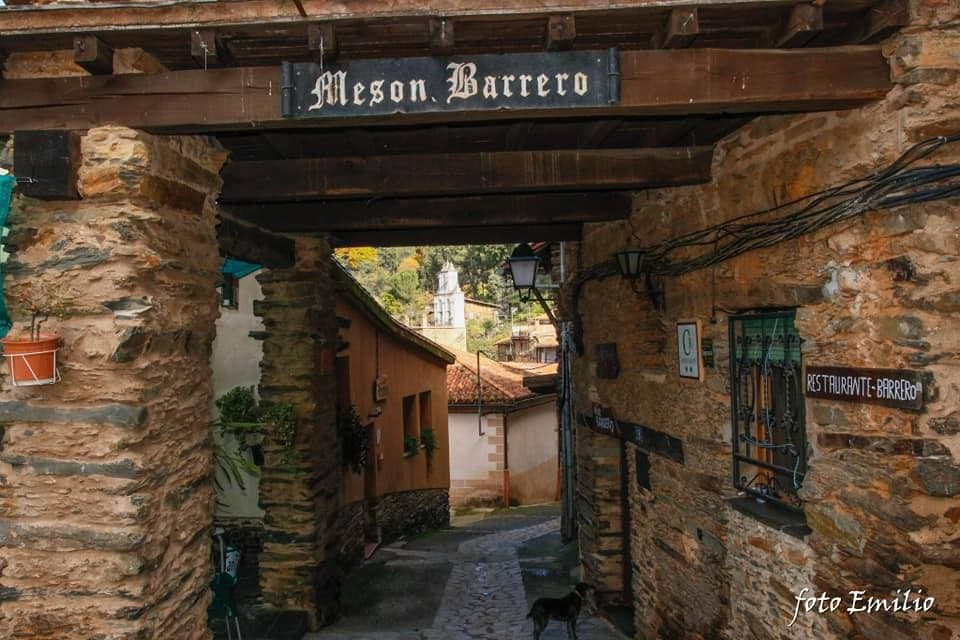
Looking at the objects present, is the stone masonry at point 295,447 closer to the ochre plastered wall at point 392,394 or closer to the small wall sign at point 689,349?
the ochre plastered wall at point 392,394

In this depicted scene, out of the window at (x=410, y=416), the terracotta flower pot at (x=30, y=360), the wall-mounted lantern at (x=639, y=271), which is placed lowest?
the window at (x=410, y=416)

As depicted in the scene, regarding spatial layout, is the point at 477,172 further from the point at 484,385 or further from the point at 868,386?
the point at 484,385

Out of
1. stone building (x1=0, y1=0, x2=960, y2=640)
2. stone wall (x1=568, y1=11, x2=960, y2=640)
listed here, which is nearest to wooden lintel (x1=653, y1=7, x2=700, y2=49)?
stone building (x1=0, y1=0, x2=960, y2=640)

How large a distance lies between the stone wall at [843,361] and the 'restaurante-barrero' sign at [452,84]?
1.20m

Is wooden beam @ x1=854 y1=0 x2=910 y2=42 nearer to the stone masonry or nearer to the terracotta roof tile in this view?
the stone masonry

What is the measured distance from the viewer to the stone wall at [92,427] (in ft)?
10.6

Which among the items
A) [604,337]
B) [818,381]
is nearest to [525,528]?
[604,337]

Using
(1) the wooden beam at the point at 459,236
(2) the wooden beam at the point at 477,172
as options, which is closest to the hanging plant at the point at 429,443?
(1) the wooden beam at the point at 459,236

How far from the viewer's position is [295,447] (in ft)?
23.0

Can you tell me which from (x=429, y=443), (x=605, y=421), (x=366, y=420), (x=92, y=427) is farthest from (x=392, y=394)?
(x=92, y=427)

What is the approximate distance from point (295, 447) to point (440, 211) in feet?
8.88

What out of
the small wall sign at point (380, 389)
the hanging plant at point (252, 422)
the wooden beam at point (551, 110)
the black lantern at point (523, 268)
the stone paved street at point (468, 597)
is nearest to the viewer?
the wooden beam at point (551, 110)

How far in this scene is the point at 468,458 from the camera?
1853 centimetres

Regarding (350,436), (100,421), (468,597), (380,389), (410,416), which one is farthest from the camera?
(410,416)
